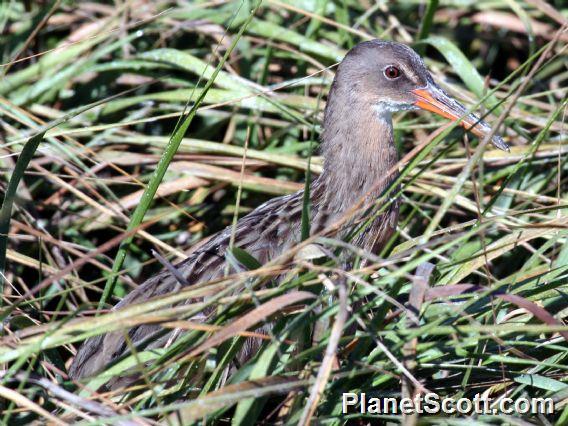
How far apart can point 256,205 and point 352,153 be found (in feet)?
3.60

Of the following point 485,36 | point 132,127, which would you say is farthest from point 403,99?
point 485,36

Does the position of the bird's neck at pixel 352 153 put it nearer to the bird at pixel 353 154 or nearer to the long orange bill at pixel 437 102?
the bird at pixel 353 154

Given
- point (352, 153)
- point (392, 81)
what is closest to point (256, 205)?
point (352, 153)

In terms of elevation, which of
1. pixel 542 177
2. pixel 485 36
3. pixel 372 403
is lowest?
pixel 372 403

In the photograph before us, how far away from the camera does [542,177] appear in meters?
4.43

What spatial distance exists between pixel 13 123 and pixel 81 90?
19.2 inches

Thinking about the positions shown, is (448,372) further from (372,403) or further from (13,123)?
(13,123)

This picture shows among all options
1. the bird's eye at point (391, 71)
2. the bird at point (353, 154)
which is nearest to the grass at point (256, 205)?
the bird at point (353, 154)

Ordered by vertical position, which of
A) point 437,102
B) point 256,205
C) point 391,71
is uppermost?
point 391,71

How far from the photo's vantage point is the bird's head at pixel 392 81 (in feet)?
12.2

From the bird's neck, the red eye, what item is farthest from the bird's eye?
the bird's neck

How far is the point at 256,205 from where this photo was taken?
15.4 ft

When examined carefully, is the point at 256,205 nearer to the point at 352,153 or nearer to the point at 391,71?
the point at 352,153

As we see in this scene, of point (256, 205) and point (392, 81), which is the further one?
point (256, 205)
